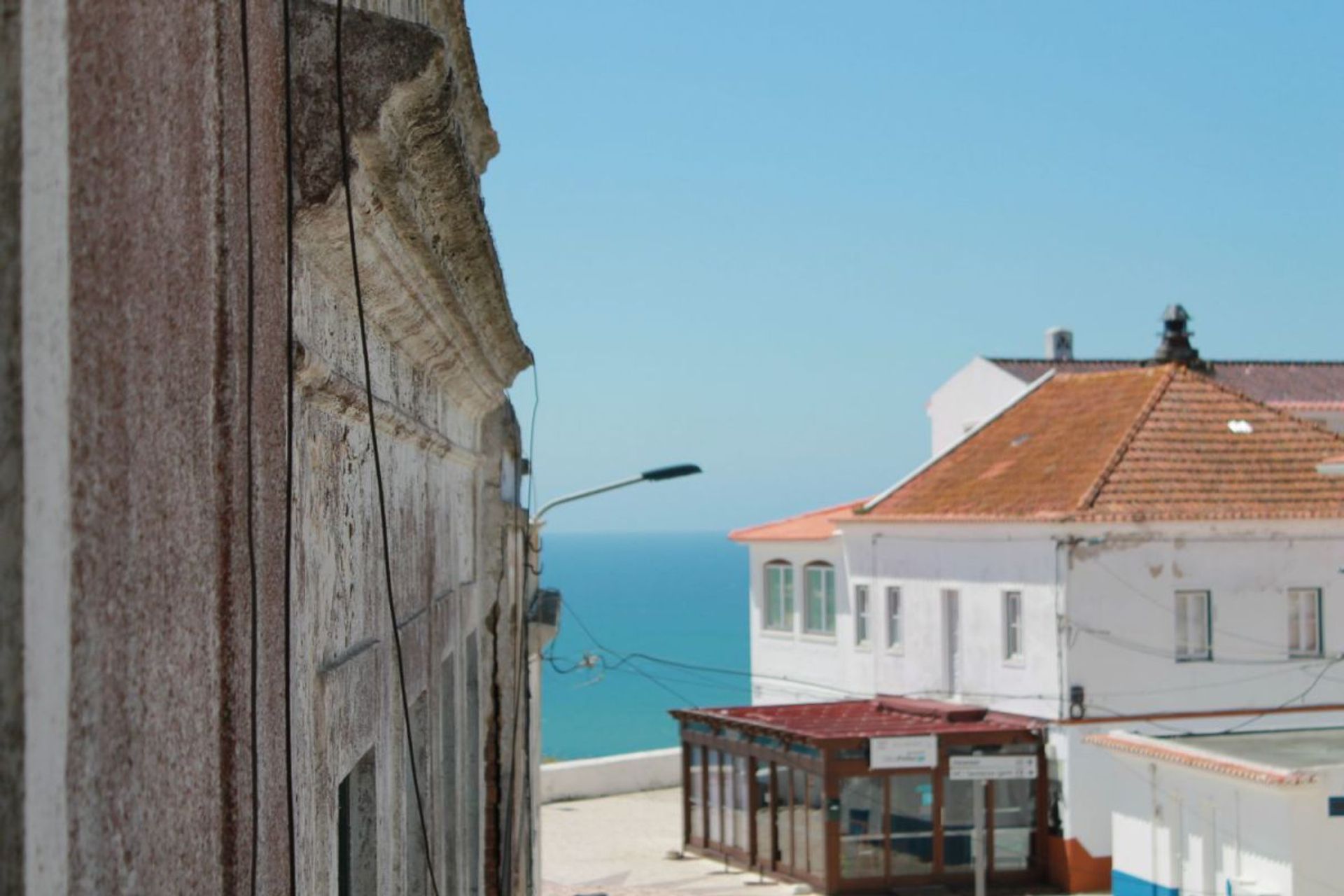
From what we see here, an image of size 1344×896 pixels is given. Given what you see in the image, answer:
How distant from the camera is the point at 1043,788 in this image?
27031 millimetres

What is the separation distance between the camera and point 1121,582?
2703 centimetres

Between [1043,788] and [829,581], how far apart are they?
820 cm

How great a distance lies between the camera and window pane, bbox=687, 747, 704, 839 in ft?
97.0

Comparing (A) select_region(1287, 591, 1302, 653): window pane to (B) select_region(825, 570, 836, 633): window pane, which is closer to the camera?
(A) select_region(1287, 591, 1302, 653): window pane

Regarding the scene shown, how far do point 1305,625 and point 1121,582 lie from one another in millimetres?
3584

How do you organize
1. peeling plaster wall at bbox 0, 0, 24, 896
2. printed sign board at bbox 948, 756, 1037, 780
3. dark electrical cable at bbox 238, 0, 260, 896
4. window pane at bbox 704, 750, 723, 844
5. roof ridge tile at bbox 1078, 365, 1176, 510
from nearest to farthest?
peeling plaster wall at bbox 0, 0, 24, 896 < dark electrical cable at bbox 238, 0, 260, 896 < printed sign board at bbox 948, 756, 1037, 780 < roof ridge tile at bbox 1078, 365, 1176, 510 < window pane at bbox 704, 750, 723, 844

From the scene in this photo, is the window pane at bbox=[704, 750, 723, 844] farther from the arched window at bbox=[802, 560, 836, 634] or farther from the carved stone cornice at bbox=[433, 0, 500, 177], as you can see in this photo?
the carved stone cornice at bbox=[433, 0, 500, 177]

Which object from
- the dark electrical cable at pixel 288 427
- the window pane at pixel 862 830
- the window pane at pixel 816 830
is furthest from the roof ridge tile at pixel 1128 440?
the dark electrical cable at pixel 288 427

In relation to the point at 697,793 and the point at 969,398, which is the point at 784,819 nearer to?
the point at 697,793

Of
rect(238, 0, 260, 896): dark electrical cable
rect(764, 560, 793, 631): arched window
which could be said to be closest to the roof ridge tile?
rect(764, 560, 793, 631): arched window

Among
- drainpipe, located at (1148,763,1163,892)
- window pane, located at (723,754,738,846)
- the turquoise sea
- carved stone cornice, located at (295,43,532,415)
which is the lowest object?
the turquoise sea

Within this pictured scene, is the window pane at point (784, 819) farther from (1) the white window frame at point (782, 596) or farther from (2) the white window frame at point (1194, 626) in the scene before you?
(1) the white window frame at point (782, 596)

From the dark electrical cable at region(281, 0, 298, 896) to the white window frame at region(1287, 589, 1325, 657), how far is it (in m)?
27.4

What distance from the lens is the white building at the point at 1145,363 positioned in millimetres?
39344
